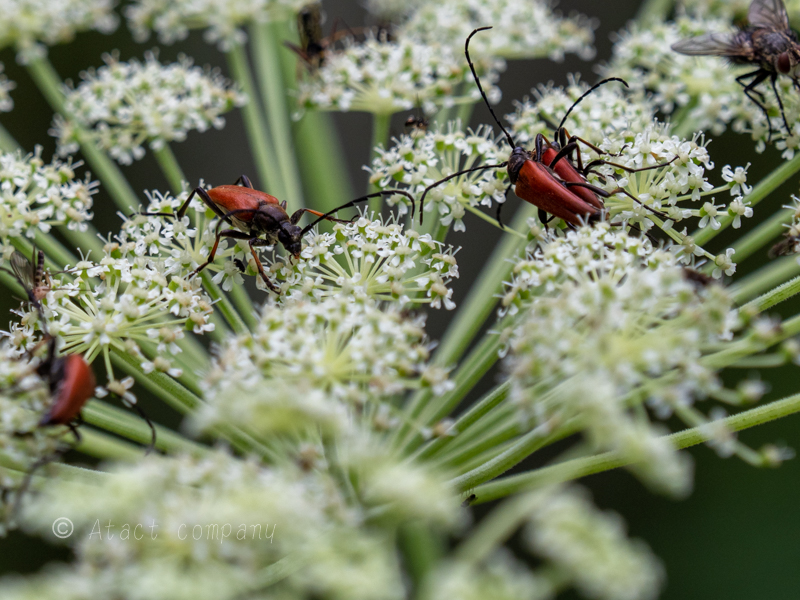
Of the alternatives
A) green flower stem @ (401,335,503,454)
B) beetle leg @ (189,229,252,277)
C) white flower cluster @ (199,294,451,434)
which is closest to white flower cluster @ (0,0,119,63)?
beetle leg @ (189,229,252,277)

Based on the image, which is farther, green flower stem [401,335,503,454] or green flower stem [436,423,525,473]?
green flower stem [401,335,503,454]

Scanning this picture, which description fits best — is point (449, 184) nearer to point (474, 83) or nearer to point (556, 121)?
point (556, 121)

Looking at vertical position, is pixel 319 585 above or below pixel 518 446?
below

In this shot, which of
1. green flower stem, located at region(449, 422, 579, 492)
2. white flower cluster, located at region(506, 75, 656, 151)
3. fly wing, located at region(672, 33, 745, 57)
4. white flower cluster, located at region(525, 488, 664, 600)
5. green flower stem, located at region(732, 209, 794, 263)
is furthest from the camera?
fly wing, located at region(672, 33, 745, 57)

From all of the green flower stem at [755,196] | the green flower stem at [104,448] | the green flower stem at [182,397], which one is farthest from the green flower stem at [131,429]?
the green flower stem at [755,196]

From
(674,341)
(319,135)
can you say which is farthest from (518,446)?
(319,135)

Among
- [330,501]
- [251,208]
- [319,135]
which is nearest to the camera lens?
[330,501]

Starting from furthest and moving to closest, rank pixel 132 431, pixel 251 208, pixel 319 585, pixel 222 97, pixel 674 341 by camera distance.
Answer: pixel 222 97
pixel 251 208
pixel 132 431
pixel 674 341
pixel 319 585

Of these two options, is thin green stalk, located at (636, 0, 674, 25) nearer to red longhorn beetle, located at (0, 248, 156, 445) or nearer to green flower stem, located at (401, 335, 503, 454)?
green flower stem, located at (401, 335, 503, 454)
